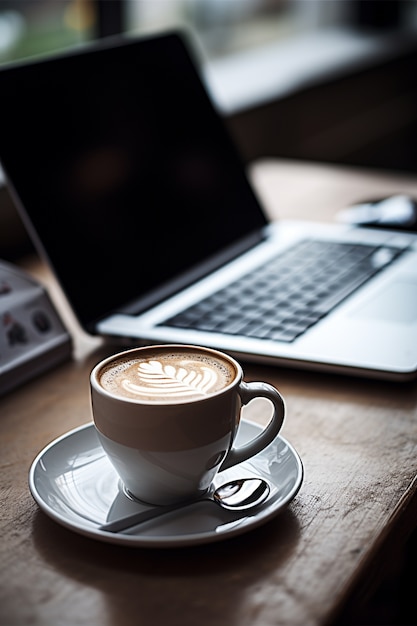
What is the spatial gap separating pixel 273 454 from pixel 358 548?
10 centimetres

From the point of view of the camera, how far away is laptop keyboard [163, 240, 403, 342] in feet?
2.63

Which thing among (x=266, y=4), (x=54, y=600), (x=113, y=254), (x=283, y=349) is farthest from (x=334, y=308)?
(x=266, y=4)

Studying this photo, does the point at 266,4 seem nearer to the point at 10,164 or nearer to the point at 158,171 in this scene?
the point at 158,171

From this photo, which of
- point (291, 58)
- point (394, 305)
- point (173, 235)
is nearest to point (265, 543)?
point (394, 305)

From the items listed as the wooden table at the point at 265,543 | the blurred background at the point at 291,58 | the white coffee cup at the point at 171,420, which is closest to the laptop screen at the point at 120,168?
the wooden table at the point at 265,543

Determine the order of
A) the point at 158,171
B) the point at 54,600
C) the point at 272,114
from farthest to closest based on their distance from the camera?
the point at 272,114
the point at 158,171
the point at 54,600

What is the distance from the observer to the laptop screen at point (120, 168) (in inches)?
31.7

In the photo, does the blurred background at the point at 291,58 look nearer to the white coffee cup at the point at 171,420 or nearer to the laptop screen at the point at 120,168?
the laptop screen at the point at 120,168

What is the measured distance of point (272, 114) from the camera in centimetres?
208

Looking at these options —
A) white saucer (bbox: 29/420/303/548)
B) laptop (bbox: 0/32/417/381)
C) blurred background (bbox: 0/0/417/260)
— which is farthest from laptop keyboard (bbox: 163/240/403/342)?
blurred background (bbox: 0/0/417/260)

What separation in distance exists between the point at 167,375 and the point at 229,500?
9 cm

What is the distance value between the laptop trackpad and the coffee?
0.98ft

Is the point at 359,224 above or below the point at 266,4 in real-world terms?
below

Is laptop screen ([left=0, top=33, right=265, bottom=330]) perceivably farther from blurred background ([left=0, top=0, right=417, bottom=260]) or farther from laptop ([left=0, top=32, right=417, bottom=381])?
blurred background ([left=0, top=0, right=417, bottom=260])
